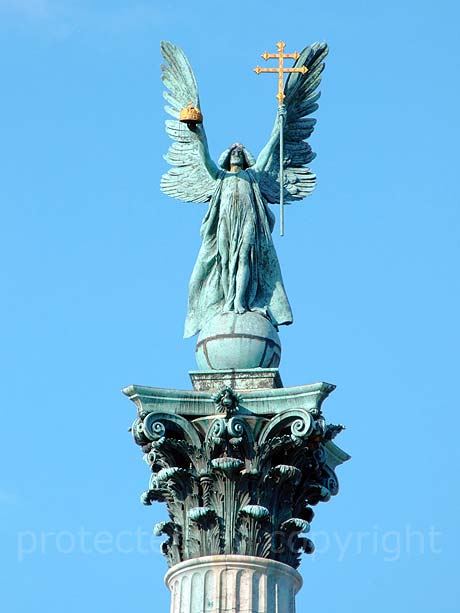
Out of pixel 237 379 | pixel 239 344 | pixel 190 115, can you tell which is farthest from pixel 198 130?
pixel 237 379

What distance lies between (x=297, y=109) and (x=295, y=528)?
9404mm

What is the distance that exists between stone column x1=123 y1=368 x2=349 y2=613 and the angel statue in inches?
110

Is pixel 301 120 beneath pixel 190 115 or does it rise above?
above

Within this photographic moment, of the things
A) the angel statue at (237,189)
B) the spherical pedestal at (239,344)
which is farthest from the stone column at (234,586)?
the angel statue at (237,189)

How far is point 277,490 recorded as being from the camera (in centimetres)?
3275

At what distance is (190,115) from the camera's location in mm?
35500

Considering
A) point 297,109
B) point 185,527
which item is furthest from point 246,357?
point 297,109

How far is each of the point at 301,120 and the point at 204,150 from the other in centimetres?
260

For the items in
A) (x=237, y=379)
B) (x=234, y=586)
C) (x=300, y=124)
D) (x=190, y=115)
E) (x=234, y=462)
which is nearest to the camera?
(x=234, y=586)

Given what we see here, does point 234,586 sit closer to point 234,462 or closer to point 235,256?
point 234,462

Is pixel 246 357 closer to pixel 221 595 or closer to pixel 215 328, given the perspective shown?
pixel 215 328

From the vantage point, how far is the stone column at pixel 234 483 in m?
32.2

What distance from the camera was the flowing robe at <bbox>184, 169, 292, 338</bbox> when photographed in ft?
116

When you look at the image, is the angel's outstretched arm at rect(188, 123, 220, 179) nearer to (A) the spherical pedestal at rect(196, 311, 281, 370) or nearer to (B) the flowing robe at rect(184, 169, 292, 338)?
(B) the flowing robe at rect(184, 169, 292, 338)
